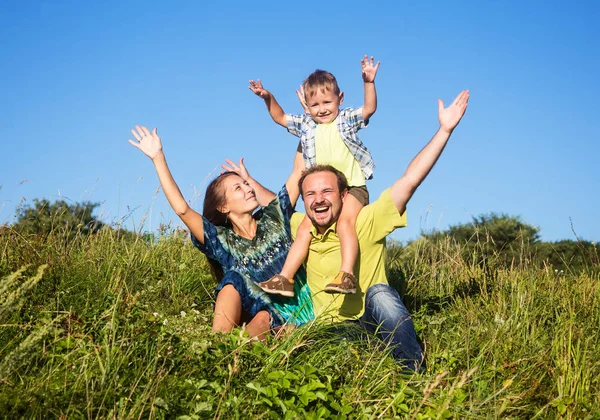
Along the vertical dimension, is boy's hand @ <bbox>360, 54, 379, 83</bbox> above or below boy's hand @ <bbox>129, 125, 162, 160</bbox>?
above

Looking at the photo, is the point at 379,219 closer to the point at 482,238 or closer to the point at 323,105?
the point at 323,105

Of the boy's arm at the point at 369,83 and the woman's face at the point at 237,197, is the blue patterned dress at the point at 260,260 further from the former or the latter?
the boy's arm at the point at 369,83

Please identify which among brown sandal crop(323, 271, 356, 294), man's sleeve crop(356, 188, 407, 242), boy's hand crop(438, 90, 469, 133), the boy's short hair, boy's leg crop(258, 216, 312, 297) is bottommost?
brown sandal crop(323, 271, 356, 294)

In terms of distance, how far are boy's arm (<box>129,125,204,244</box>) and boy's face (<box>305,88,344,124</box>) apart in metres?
1.72

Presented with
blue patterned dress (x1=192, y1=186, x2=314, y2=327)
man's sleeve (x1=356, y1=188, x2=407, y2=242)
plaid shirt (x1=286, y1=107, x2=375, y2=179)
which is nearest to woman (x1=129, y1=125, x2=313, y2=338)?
blue patterned dress (x1=192, y1=186, x2=314, y2=327)

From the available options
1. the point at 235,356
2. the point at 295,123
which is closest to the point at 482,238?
the point at 295,123

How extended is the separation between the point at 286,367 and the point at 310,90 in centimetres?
321

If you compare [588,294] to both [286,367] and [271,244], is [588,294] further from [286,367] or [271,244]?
[286,367]

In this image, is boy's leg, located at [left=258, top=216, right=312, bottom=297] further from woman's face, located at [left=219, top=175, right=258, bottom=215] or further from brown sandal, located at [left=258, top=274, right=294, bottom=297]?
woman's face, located at [left=219, top=175, right=258, bottom=215]

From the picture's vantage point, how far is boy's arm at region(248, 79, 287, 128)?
20.9 feet

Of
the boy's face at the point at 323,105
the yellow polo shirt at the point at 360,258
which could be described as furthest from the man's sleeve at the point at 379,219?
the boy's face at the point at 323,105

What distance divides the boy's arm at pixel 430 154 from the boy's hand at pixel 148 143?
6.06 feet

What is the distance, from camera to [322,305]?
482 cm

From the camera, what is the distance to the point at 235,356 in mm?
3488
